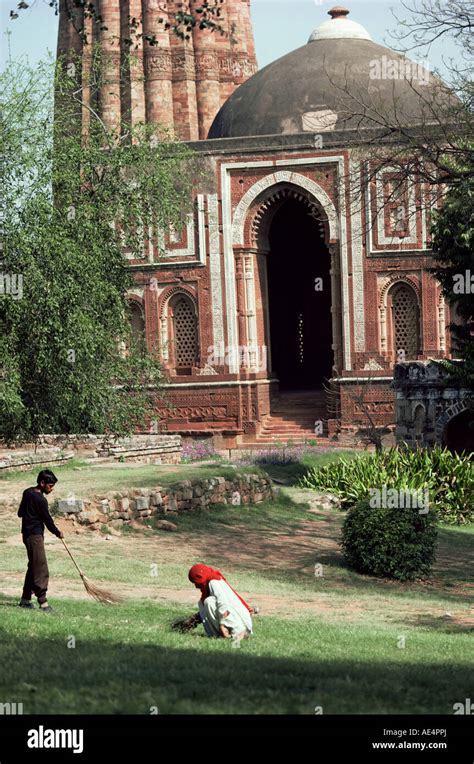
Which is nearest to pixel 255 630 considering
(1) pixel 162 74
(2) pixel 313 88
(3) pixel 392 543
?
(3) pixel 392 543

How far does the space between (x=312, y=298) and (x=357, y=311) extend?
21.8ft

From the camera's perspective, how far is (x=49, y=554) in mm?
16391

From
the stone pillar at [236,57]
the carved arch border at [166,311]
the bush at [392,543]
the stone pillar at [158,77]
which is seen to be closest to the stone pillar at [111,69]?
the stone pillar at [158,77]

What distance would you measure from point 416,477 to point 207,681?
14.5m

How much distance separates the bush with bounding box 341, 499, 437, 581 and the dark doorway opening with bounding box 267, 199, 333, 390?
21.6 meters

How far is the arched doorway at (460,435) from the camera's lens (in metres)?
27.3

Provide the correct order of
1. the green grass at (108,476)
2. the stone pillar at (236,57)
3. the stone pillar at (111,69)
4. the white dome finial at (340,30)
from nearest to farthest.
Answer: the green grass at (108,476) < the white dome finial at (340,30) < the stone pillar at (111,69) < the stone pillar at (236,57)

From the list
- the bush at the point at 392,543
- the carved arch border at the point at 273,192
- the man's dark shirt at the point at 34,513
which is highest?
the carved arch border at the point at 273,192

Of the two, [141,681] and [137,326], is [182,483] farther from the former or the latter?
[137,326]

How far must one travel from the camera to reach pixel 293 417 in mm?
34844

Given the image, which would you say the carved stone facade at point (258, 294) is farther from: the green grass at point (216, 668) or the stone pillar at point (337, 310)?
the green grass at point (216, 668)

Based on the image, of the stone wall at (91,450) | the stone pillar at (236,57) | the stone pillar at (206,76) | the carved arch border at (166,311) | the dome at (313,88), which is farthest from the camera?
the stone pillar at (236,57)

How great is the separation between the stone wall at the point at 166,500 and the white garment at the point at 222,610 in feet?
25.2

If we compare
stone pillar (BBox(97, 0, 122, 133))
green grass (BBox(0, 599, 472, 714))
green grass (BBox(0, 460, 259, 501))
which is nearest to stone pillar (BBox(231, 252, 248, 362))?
stone pillar (BBox(97, 0, 122, 133))
